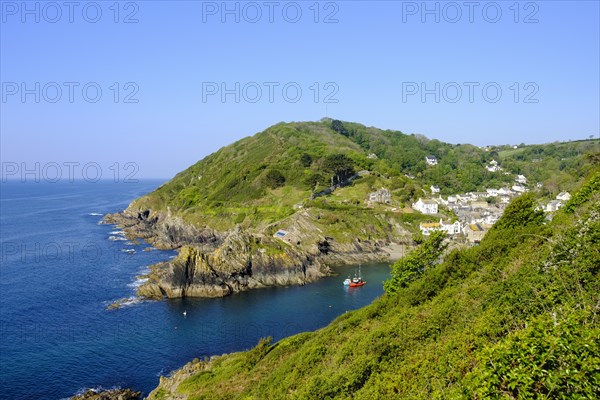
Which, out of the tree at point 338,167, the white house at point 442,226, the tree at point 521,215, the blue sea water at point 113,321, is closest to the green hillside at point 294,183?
the tree at point 338,167

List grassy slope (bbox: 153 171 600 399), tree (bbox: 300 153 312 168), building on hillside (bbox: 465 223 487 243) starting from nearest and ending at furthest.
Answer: grassy slope (bbox: 153 171 600 399)
building on hillside (bbox: 465 223 487 243)
tree (bbox: 300 153 312 168)

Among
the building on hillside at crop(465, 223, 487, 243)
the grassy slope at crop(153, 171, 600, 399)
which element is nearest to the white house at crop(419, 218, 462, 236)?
the building on hillside at crop(465, 223, 487, 243)

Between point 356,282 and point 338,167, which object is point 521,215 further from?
point 338,167

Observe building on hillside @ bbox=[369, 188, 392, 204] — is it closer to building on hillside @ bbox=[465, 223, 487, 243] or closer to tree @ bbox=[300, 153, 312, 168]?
building on hillside @ bbox=[465, 223, 487, 243]

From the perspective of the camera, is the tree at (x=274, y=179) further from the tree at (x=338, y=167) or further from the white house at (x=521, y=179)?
the white house at (x=521, y=179)

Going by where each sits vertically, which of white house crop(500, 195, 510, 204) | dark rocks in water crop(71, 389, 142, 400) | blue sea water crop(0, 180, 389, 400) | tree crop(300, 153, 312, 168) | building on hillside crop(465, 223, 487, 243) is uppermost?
tree crop(300, 153, 312, 168)

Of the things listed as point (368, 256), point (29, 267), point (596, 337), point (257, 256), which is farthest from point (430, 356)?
point (29, 267)

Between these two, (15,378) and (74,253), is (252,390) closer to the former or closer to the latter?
(15,378)

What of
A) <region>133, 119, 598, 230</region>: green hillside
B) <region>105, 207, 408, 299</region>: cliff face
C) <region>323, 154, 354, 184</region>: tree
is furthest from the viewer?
<region>323, 154, 354, 184</region>: tree
